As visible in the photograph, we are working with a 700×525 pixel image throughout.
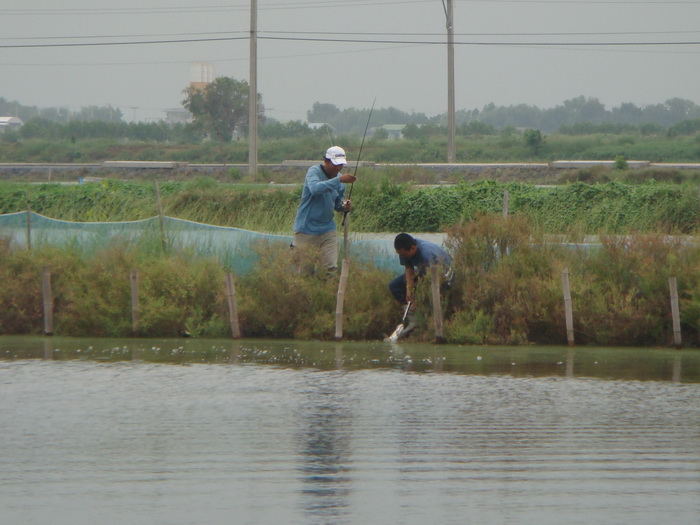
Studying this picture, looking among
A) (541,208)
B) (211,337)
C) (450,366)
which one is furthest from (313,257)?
(541,208)

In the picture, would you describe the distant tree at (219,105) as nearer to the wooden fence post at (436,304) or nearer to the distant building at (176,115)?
the wooden fence post at (436,304)

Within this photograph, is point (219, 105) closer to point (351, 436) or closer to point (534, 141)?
point (534, 141)

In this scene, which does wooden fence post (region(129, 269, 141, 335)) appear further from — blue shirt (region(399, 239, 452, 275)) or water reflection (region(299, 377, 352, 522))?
water reflection (region(299, 377, 352, 522))

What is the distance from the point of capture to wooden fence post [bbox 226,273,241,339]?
463 inches

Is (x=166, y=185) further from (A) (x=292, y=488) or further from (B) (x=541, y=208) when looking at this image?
(A) (x=292, y=488)

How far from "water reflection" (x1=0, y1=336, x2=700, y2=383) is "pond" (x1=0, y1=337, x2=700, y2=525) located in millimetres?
42

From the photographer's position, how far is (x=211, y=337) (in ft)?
39.8

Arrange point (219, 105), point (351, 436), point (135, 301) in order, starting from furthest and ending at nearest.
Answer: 1. point (219, 105)
2. point (135, 301)
3. point (351, 436)

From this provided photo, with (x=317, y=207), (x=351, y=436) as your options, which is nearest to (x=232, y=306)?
(x=317, y=207)

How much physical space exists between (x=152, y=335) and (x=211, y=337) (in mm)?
709

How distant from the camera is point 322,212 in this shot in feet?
40.3

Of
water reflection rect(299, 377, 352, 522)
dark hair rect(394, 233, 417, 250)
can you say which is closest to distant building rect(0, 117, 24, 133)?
dark hair rect(394, 233, 417, 250)

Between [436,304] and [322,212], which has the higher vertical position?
[322,212]

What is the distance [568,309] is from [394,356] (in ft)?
6.41
